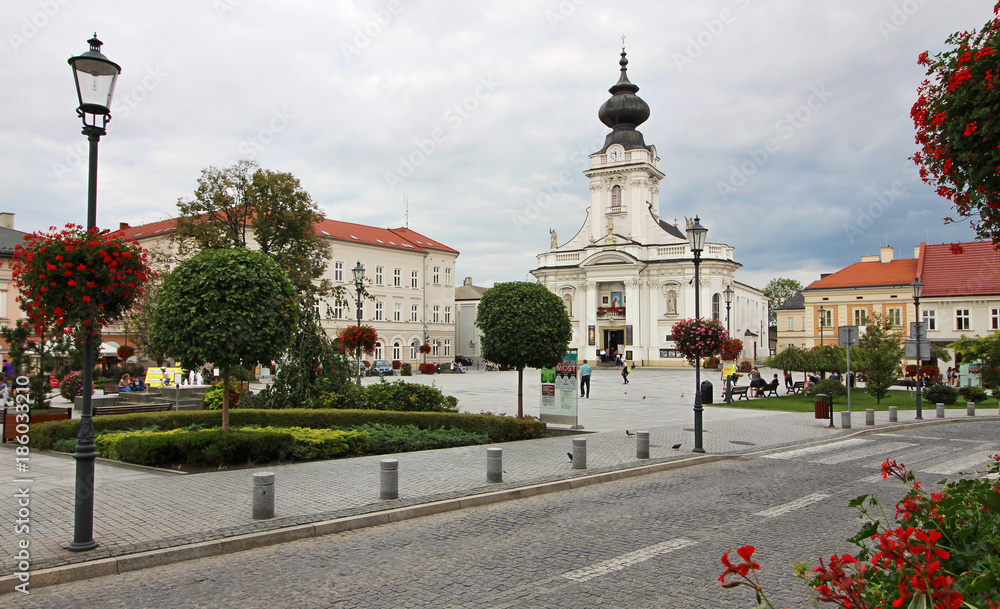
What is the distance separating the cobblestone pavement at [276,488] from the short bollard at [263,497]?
0.14 metres

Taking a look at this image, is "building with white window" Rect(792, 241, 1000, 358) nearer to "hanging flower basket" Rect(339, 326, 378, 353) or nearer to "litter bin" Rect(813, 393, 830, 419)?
"litter bin" Rect(813, 393, 830, 419)

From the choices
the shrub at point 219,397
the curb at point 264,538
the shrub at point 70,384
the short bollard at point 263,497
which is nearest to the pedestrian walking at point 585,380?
the shrub at point 219,397

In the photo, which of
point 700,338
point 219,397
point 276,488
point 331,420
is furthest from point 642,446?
point 219,397

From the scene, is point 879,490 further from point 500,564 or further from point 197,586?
point 197,586

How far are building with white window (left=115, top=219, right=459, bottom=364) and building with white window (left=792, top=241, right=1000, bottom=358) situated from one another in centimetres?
3977

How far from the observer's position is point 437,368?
6644cm

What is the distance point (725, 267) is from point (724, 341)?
195 ft

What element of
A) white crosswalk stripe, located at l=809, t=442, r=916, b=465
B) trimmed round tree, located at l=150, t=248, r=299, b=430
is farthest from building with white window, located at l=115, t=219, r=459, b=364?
white crosswalk stripe, located at l=809, t=442, r=916, b=465

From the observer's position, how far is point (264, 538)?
7875 millimetres

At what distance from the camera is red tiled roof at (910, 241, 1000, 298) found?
2253 inches

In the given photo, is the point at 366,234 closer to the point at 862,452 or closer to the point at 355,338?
Result: the point at 355,338

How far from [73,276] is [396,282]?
6866 cm

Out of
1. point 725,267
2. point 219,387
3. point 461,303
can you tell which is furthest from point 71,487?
point 461,303

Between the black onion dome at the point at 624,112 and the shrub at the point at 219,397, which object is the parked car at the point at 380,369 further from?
the black onion dome at the point at 624,112
